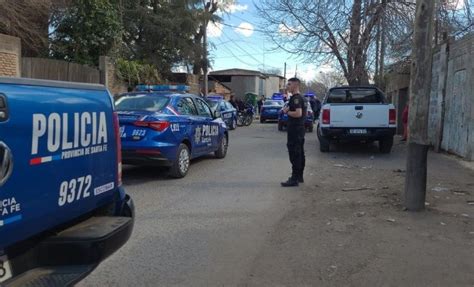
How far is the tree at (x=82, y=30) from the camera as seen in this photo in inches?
800

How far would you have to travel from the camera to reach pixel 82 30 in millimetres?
20609

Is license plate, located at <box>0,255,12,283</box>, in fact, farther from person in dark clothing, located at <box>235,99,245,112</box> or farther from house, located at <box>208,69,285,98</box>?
house, located at <box>208,69,285,98</box>

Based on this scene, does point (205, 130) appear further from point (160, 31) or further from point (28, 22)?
point (160, 31)

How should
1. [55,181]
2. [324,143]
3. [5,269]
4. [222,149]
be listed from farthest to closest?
[324,143] → [222,149] → [55,181] → [5,269]

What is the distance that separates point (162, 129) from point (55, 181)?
19.1 feet

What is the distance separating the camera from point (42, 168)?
3051 millimetres

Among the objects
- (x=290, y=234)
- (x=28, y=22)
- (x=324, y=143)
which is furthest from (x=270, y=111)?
(x=290, y=234)

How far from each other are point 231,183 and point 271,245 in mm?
3691

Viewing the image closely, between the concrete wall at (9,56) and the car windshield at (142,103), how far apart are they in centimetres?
540

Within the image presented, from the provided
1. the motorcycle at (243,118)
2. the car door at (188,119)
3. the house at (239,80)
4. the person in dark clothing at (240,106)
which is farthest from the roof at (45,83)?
the house at (239,80)

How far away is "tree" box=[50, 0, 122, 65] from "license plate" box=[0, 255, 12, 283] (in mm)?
18430

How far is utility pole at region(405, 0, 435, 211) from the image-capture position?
22.3 ft

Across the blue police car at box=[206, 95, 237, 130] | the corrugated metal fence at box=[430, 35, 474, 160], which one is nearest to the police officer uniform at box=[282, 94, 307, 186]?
the corrugated metal fence at box=[430, 35, 474, 160]

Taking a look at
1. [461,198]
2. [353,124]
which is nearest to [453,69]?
[353,124]
